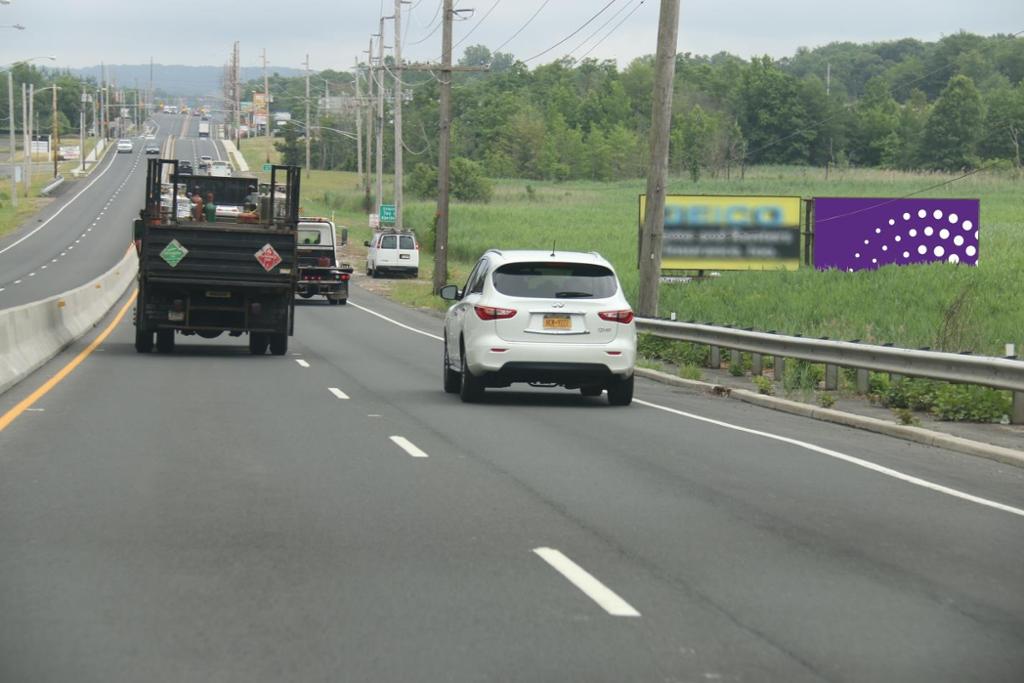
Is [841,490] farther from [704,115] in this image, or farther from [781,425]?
[704,115]

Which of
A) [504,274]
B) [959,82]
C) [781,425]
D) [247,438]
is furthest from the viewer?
[959,82]

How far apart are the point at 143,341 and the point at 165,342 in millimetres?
854

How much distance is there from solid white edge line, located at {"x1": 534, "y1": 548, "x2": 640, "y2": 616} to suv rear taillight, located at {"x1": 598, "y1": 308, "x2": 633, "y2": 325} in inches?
382

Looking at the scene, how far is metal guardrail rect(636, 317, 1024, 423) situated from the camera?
671 inches

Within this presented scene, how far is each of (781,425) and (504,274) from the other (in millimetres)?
3796

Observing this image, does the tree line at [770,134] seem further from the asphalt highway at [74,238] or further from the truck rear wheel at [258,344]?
the truck rear wheel at [258,344]

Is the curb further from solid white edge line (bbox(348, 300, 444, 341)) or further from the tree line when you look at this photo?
the tree line

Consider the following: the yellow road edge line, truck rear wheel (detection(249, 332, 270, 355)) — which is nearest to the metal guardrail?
truck rear wheel (detection(249, 332, 270, 355))

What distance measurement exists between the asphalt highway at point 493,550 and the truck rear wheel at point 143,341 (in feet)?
33.3

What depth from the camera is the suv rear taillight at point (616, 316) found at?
1898cm

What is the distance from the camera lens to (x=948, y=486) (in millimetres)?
12695

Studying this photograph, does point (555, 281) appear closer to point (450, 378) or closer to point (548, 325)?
point (548, 325)

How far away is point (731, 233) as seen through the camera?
4181cm

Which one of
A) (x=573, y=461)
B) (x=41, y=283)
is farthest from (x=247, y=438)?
(x=41, y=283)
